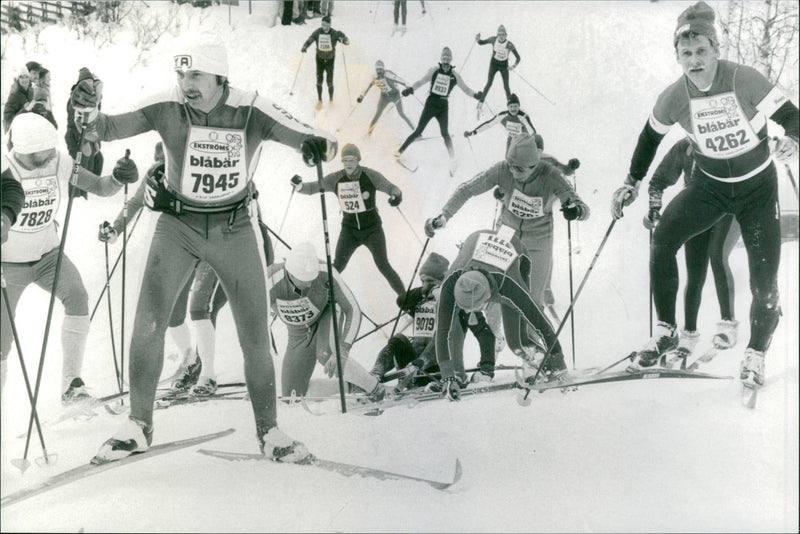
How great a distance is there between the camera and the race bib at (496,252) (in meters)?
3.98

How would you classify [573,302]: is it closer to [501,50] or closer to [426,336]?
[426,336]

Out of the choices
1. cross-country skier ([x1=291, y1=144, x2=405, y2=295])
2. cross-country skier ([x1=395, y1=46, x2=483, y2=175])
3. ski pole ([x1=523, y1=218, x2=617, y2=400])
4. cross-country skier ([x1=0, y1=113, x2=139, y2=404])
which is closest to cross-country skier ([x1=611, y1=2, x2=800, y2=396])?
ski pole ([x1=523, y1=218, x2=617, y2=400])

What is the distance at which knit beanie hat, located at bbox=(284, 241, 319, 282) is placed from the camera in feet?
12.7

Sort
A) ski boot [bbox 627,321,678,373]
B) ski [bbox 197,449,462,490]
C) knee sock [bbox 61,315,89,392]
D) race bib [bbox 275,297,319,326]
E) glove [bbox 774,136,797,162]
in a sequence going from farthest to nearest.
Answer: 1. race bib [bbox 275,297,319,326]
2. ski boot [bbox 627,321,678,373]
3. knee sock [bbox 61,315,89,392]
4. ski [bbox 197,449,462,490]
5. glove [bbox 774,136,797,162]

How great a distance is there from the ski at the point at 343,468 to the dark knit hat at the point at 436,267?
0.99 metres

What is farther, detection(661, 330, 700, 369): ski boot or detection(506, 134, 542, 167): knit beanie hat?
detection(506, 134, 542, 167): knit beanie hat

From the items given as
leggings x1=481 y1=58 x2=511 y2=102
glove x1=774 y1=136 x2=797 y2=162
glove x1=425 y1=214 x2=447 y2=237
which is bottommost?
glove x1=425 y1=214 x2=447 y2=237

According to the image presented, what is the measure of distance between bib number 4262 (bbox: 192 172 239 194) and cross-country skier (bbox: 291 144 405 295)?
2.07 feet

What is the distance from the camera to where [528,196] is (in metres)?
4.02

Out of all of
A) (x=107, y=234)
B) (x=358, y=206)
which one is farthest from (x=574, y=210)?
(x=107, y=234)

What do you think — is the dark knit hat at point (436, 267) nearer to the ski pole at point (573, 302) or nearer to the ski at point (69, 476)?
the ski pole at point (573, 302)

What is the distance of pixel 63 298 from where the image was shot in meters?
3.70

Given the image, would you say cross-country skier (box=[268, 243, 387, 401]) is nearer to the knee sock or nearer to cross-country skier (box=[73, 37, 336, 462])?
cross-country skier (box=[73, 37, 336, 462])

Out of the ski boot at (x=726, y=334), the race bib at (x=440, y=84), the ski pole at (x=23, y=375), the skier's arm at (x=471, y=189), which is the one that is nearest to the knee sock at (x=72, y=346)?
the ski pole at (x=23, y=375)
